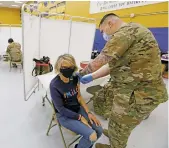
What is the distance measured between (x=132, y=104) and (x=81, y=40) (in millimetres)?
2680

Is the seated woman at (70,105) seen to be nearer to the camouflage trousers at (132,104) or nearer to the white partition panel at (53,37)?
the camouflage trousers at (132,104)

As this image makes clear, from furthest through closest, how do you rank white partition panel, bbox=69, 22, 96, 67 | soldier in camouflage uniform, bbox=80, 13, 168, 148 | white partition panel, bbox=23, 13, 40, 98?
→ white partition panel, bbox=69, 22, 96, 67
white partition panel, bbox=23, 13, 40, 98
soldier in camouflage uniform, bbox=80, 13, 168, 148

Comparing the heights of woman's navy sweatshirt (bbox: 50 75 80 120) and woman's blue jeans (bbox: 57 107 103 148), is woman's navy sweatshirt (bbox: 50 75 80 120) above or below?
above

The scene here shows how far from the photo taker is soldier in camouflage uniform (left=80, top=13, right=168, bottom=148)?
1297mm

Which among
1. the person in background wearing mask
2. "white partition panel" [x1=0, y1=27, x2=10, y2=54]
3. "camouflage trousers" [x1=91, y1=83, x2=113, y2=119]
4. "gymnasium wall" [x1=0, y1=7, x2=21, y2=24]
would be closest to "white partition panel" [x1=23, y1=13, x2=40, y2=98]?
"camouflage trousers" [x1=91, y1=83, x2=113, y2=119]

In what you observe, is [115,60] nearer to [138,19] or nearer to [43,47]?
[43,47]

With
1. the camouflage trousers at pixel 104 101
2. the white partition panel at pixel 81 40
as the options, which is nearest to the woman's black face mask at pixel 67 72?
the camouflage trousers at pixel 104 101

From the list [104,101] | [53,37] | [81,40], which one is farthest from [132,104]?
[81,40]

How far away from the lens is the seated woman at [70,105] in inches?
59.5

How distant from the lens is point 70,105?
168 cm

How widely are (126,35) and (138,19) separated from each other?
4165 mm

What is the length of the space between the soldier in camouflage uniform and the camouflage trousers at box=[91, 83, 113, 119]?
2.35 ft

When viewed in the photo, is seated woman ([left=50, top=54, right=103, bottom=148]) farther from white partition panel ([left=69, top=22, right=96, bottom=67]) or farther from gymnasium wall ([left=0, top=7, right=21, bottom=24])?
gymnasium wall ([left=0, top=7, right=21, bottom=24])

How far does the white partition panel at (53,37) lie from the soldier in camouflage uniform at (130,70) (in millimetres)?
1886
